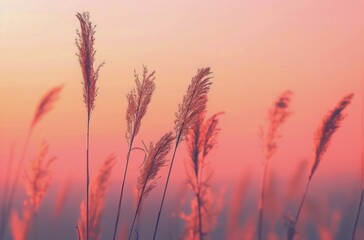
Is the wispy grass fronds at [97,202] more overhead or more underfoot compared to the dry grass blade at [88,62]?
more underfoot

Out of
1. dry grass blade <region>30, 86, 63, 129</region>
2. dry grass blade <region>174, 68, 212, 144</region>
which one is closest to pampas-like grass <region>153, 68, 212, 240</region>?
dry grass blade <region>174, 68, 212, 144</region>

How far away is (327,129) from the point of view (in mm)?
4539

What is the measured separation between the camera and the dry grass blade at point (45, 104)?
505 cm

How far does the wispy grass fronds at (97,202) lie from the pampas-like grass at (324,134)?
136 cm

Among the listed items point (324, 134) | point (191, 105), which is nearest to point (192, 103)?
point (191, 105)

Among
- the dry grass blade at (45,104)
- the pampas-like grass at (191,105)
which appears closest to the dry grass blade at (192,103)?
the pampas-like grass at (191,105)

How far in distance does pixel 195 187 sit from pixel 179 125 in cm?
83

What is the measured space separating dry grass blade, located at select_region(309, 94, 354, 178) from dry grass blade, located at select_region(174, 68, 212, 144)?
3.51 ft

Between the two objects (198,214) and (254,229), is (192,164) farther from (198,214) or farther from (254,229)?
(254,229)

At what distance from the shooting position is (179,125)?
3.86m

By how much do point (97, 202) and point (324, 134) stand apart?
1719 mm

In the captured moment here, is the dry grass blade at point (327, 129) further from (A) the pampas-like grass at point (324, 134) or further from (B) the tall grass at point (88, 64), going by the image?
(B) the tall grass at point (88, 64)

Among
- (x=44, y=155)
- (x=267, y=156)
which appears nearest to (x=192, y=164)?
(x=267, y=156)

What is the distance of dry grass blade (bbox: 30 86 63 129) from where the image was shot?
5055 mm
